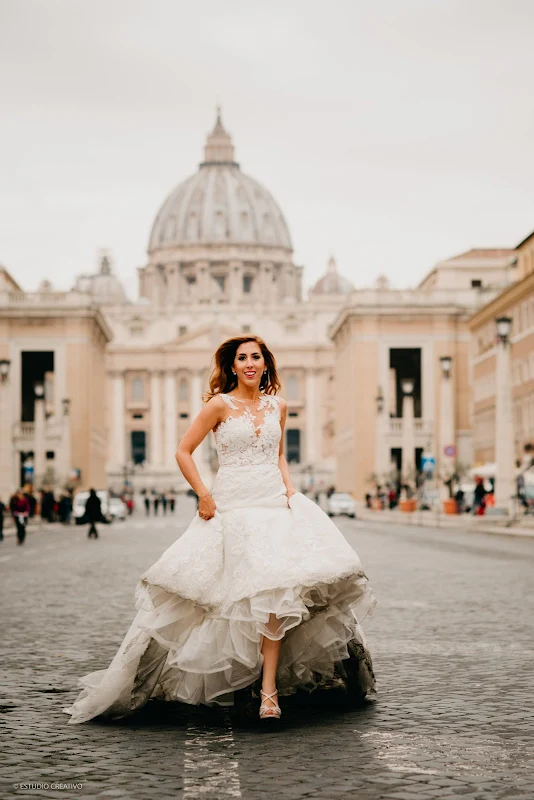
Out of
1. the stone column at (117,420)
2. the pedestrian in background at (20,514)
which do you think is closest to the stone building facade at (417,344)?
the pedestrian in background at (20,514)

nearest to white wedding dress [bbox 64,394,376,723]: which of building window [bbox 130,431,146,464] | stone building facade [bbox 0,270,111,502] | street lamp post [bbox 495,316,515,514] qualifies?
street lamp post [bbox 495,316,515,514]

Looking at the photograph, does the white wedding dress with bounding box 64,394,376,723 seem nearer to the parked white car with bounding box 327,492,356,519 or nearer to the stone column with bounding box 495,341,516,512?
the stone column with bounding box 495,341,516,512

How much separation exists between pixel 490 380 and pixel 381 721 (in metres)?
75.1

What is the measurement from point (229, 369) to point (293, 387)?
167008mm

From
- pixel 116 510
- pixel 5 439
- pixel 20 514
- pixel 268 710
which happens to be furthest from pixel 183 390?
pixel 268 710

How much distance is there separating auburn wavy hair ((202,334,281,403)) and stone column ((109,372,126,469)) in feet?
550

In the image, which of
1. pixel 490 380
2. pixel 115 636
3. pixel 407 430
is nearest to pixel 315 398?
pixel 490 380

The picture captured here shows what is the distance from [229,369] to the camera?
8.77 metres

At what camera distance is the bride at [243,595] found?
8016 mm

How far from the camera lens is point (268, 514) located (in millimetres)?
8344

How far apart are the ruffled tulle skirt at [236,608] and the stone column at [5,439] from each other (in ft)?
173

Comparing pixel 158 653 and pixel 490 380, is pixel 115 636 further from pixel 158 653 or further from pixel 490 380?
pixel 490 380

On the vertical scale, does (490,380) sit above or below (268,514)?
above

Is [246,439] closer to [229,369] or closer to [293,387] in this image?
[229,369]
